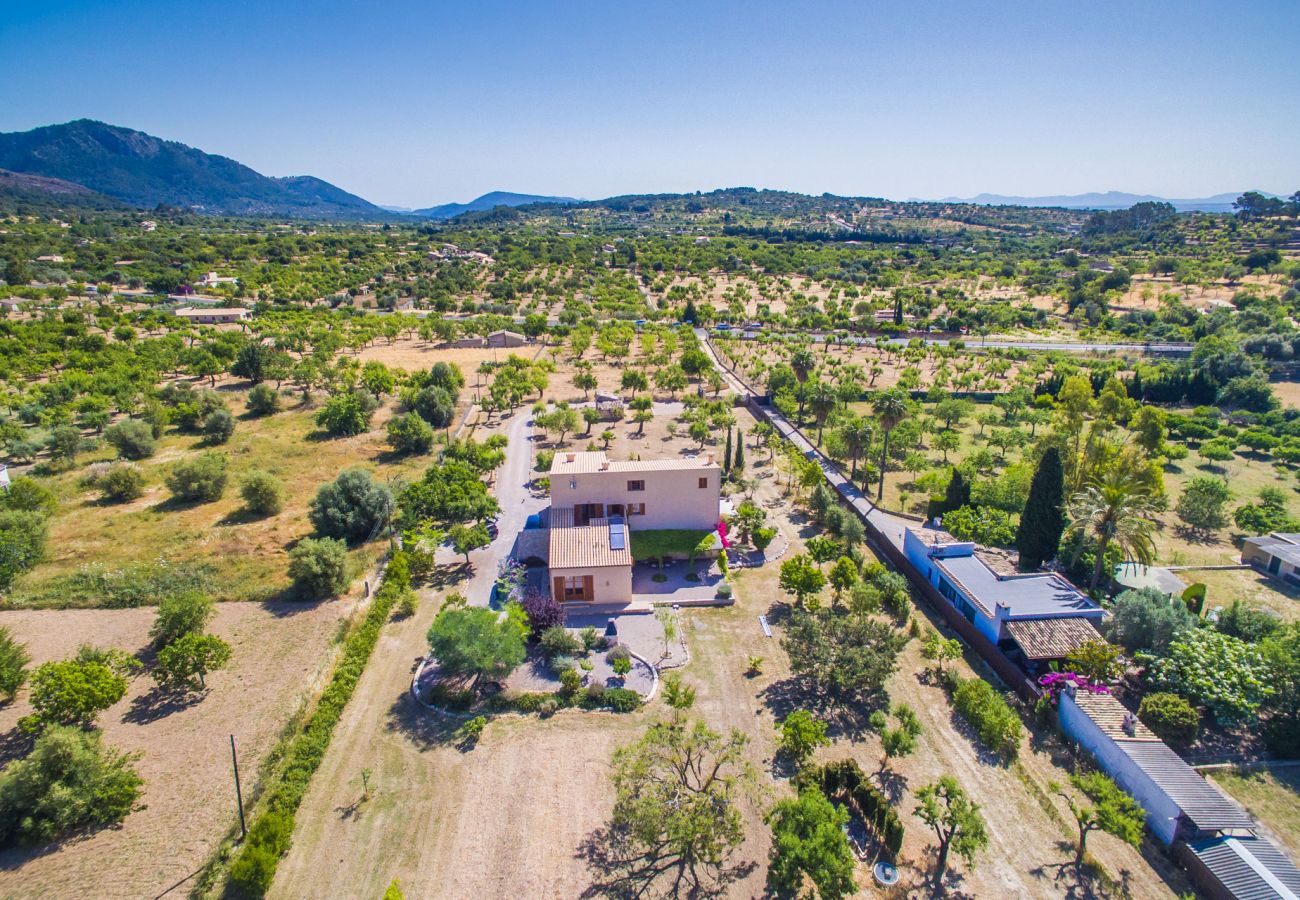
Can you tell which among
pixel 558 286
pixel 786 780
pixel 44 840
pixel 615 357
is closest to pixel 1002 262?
pixel 558 286

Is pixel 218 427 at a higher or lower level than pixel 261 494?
higher

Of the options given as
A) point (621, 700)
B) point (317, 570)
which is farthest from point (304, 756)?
point (317, 570)

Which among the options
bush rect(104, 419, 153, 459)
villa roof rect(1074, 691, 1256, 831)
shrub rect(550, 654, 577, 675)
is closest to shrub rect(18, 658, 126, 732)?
shrub rect(550, 654, 577, 675)

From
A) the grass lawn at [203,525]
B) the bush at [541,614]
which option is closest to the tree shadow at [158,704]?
the grass lawn at [203,525]

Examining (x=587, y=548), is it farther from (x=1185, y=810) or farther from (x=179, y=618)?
(x=1185, y=810)

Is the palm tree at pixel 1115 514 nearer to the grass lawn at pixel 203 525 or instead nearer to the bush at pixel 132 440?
the grass lawn at pixel 203 525
